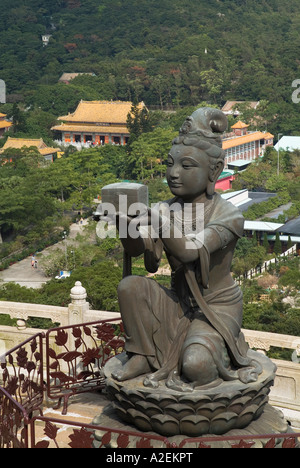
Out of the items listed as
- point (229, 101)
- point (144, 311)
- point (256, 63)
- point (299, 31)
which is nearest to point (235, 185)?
point (229, 101)

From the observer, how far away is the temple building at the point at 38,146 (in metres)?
49.8

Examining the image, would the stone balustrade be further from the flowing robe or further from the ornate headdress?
the ornate headdress

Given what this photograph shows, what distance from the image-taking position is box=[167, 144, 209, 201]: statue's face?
7.07 m

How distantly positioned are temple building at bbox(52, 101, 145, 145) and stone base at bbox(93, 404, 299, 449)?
168ft

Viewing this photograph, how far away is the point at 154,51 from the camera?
8275 centimetres

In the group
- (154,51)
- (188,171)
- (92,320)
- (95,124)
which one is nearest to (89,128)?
(95,124)

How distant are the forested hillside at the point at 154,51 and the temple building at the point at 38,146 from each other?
315 inches

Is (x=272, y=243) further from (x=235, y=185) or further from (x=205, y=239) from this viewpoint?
(x=205, y=239)

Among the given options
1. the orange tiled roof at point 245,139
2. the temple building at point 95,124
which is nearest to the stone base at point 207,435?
the orange tiled roof at point 245,139

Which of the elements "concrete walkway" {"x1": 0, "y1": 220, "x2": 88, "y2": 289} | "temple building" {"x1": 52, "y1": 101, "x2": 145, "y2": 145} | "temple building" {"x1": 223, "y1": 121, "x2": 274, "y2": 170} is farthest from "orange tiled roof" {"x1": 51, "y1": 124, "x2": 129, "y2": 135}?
"concrete walkway" {"x1": 0, "y1": 220, "x2": 88, "y2": 289}

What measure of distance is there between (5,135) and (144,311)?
5214 centimetres

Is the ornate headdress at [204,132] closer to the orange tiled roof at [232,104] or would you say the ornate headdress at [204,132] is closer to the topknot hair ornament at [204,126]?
the topknot hair ornament at [204,126]

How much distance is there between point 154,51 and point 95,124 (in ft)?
82.7

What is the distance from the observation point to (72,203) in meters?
39.2
